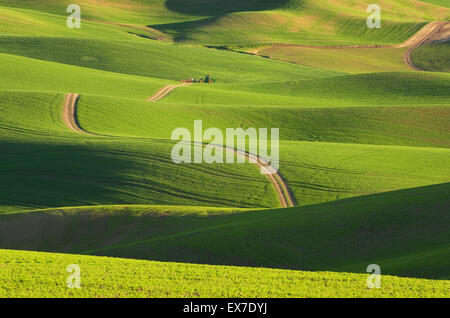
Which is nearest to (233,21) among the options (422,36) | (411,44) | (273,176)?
(411,44)

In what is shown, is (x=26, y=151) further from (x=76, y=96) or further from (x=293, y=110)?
(x=293, y=110)

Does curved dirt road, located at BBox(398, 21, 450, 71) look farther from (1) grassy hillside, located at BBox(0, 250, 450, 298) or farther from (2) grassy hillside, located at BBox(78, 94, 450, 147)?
(1) grassy hillside, located at BBox(0, 250, 450, 298)

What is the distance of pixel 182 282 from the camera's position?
1755 cm

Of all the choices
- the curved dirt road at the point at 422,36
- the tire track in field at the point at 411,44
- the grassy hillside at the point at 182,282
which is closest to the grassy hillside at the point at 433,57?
the curved dirt road at the point at 422,36

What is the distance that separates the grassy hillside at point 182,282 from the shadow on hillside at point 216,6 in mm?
126916

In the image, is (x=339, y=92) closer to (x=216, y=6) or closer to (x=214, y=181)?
(x=214, y=181)

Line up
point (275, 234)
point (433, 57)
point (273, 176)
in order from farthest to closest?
point (433, 57) → point (273, 176) → point (275, 234)

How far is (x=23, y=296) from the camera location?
15.7 m

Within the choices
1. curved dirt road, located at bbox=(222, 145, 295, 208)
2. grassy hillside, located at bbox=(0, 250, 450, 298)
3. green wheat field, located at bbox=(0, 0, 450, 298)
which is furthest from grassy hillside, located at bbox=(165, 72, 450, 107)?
grassy hillside, located at bbox=(0, 250, 450, 298)

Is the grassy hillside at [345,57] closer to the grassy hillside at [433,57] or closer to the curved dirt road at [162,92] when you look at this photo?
the grassy hillside at [433,57]

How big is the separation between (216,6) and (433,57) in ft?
200

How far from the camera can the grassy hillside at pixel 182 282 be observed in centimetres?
1642

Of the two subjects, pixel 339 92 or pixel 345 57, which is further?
pixel 345 57

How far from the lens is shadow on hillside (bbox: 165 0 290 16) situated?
144 m
